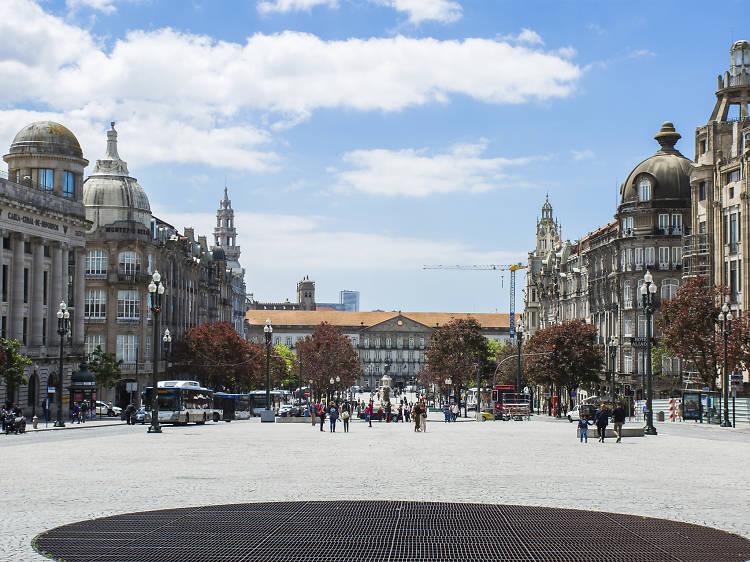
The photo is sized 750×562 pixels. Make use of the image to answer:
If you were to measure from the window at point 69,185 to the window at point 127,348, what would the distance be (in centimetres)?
2311

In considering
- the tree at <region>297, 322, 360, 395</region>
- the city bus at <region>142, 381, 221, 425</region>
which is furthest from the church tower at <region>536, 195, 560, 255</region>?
the city bus at <region>142, 381, 221, 425</region>

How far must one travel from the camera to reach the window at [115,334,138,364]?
102 meters

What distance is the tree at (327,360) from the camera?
13350cm

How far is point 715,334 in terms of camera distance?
2731 inches

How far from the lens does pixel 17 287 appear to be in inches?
2881

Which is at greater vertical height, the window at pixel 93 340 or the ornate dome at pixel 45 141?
the ornate dome at pixel 45 141

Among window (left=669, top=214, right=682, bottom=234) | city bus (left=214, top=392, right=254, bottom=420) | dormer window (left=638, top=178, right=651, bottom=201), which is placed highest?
dormer window (left=638, top=178, right=651, bottom=201)

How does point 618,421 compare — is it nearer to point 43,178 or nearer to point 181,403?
point 181,403

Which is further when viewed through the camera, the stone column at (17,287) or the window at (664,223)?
the window at (664,223)

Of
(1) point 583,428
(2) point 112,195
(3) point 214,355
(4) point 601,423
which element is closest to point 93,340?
(3) point 214,355

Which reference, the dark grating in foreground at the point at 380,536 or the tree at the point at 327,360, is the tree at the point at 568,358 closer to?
the tree at the point at 327,360

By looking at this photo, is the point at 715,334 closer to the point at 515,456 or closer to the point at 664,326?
the point at 664,326

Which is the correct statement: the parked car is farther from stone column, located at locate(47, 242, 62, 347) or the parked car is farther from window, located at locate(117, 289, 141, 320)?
window, located at locate(117, 289, 141, 320)

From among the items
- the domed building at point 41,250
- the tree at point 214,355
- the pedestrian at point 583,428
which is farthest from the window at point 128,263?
the pedestrian at point 583,428
